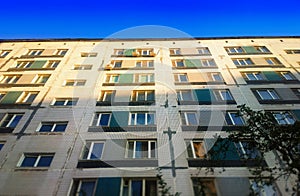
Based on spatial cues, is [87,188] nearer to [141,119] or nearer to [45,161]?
[45,161]

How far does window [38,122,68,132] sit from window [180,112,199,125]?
331 inches

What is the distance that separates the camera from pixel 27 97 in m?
19.0

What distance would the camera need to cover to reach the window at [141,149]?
542 inches

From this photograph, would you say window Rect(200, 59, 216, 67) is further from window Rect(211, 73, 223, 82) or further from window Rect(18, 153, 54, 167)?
window Rect(18, 153, 54, 167)

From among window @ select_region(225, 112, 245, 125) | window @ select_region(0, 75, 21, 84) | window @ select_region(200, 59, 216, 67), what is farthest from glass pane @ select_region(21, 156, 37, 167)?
window @ select_region(200, 59, 216, 67)

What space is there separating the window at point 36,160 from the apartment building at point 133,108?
7 cm

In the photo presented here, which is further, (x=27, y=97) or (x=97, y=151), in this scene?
(x=27, y=97)

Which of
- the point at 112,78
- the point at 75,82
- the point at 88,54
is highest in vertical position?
the point at 88,54

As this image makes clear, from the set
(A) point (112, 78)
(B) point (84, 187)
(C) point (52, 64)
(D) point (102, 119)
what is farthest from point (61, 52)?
(B) point (84, 187)

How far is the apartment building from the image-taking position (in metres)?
12.5

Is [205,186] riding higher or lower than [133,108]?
lower

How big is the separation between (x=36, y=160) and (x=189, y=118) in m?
10.4

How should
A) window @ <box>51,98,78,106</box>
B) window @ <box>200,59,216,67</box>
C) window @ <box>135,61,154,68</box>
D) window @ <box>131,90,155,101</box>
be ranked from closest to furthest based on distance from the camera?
window @ <box>51,98,78,106</box> → window @ <box>131,90,155,101</box> → window @ <box>200,59,216,67</box> → window @ <box>135,61,154,68</box>

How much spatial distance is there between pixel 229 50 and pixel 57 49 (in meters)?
19.8
